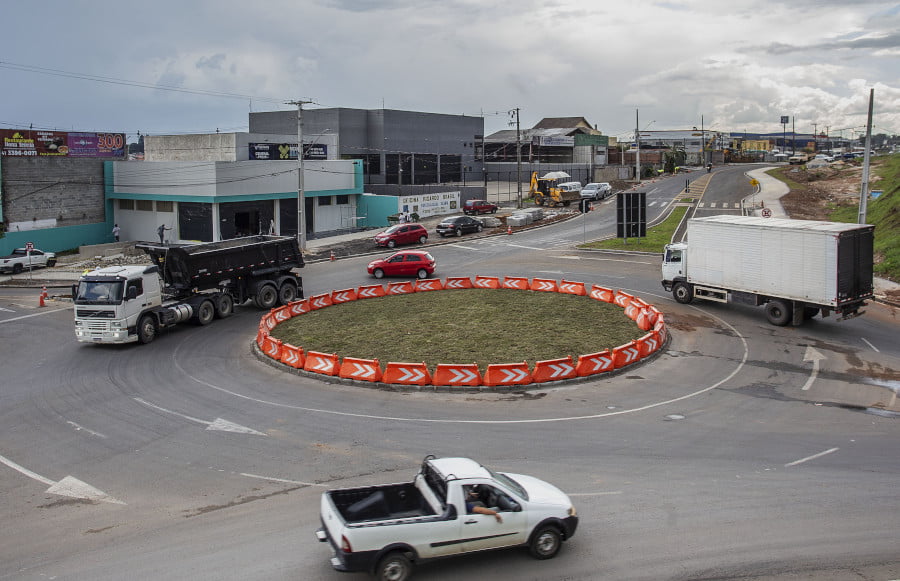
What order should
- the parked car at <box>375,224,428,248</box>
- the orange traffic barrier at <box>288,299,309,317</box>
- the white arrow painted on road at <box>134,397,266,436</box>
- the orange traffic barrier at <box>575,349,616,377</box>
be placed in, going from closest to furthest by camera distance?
1. the white arrow painted on road at <box>134,397,266,436</box>
2. the orange traffic barrier at <box>575,349,616,377</box>
3. the orange traffic barrier at <box>288,299,309,317</box>
4. the parked car at <box>375,224,428,248</box>

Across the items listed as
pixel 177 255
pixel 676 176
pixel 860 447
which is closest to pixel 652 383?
pixel 860 447

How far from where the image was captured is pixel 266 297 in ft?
110

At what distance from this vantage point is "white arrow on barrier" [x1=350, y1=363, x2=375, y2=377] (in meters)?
21.8

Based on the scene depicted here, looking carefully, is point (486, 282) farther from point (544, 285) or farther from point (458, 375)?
point (458, 375)

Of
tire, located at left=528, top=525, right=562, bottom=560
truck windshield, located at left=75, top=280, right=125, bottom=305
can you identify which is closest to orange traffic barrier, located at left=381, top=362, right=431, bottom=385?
tire, located at left=528, top=525, right=562, bottom=560

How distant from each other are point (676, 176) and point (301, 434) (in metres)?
98.6

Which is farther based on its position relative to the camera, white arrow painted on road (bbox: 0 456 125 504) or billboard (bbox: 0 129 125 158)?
billboard (bbox: 0 129 125 158)

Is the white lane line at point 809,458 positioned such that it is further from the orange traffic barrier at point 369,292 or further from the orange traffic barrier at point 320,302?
the orange traffic barrier at point 369,292

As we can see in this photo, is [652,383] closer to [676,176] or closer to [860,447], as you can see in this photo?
[860,447]

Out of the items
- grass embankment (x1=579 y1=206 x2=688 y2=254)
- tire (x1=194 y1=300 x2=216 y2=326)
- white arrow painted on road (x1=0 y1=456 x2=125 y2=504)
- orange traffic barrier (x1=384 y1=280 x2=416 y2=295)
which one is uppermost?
grass embankment (x1=579 y1=206 x2=688 y2=254)

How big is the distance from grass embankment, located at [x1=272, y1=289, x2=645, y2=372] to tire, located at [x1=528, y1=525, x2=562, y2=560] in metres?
11.7

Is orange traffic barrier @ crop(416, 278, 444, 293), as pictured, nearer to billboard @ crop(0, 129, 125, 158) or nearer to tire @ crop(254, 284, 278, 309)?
tire @ crop(254, 284, 278, 309)

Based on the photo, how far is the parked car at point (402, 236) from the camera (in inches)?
2009

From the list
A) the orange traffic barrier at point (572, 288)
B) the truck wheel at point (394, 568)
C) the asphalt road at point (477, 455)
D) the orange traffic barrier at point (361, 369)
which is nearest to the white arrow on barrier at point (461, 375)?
the asphalt road at point (477, 455)
